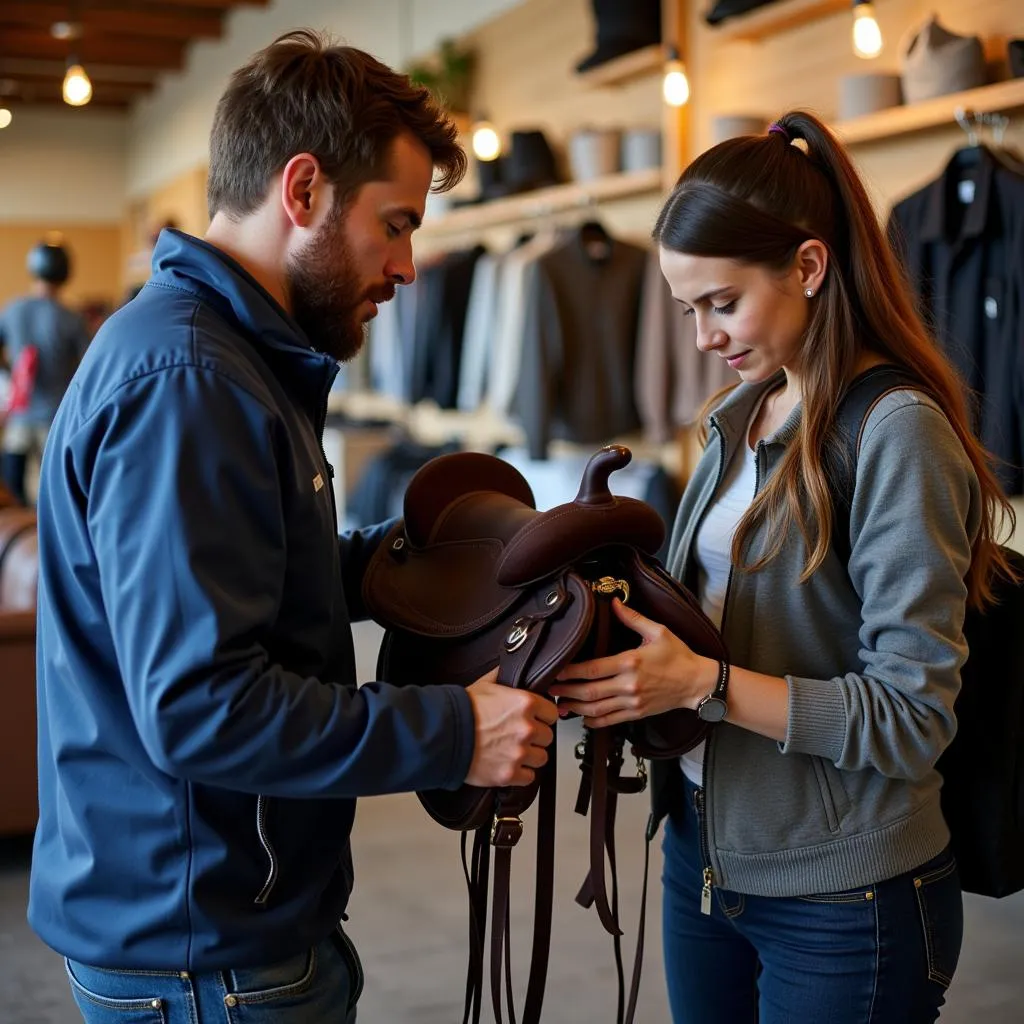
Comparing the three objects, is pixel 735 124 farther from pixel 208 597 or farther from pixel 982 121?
pixel 208 597

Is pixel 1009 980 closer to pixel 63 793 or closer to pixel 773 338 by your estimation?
pixel 773 338

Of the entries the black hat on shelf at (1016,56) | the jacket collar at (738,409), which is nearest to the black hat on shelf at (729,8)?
the black hat on shelf at (1016,56)

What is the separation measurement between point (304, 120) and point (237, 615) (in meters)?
0.51

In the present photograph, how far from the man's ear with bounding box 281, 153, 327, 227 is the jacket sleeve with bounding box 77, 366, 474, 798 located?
246mm

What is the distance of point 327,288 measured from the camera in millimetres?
1281

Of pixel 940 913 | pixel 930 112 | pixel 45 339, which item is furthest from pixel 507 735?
pixel 45 339

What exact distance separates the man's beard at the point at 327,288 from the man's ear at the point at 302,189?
0.8 inches

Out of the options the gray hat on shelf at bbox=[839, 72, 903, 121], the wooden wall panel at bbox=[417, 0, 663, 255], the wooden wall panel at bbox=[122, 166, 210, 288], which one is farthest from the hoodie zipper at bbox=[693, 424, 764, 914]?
the wooden wall panel at bbox=[122, 166, 210, 288]

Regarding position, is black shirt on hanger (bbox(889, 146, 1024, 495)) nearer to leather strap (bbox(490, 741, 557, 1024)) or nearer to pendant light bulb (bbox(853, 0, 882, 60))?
pendant light bulb (bbox(853, 0, 882, 60))

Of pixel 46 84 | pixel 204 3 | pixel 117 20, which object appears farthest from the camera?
pixel 46 84

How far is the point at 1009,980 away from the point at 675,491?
2663 millimetres

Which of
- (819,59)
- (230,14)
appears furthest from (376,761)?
(230,14)

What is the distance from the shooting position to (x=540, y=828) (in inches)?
53.4

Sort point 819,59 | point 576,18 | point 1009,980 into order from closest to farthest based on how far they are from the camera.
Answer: point 1009,980 → point 819,59 → point 576,18
